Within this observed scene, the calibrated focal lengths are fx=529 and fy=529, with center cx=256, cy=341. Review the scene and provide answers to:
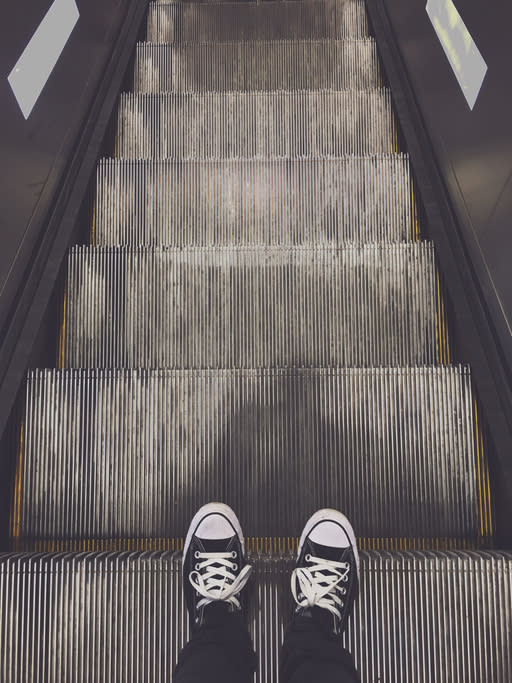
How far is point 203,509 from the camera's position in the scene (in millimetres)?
1603

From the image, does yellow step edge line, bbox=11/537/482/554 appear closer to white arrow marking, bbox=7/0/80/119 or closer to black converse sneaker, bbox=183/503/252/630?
black converse sneaker, bbox=183/503/252/630

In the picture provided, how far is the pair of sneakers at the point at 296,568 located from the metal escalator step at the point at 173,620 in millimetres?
66

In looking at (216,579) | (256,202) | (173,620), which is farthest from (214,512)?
(256,202)

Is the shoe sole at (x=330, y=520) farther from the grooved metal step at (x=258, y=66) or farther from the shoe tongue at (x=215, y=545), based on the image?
the grooved metal step at (x=258, y=66)

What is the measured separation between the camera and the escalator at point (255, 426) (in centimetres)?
135

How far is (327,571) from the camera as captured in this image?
60.6 inches

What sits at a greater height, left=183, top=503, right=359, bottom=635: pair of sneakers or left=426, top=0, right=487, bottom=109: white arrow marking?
left=426, top=0, right=487, bottom=109: white arrow marking

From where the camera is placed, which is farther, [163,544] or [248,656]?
[163,544]

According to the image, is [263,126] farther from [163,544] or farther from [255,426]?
[163,544]

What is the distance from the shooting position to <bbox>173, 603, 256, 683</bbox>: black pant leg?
3.91ft

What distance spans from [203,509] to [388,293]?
1019 mm

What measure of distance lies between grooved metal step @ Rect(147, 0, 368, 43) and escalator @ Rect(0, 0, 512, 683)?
4.87 ft

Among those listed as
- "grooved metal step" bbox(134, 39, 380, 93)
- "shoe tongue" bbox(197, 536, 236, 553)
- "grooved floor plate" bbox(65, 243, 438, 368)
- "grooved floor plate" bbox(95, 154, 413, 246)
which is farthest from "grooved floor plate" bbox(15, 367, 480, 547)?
"grooved metal step" bbox(134, 39, 380, 93)

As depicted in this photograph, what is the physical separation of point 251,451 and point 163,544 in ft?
1.31
